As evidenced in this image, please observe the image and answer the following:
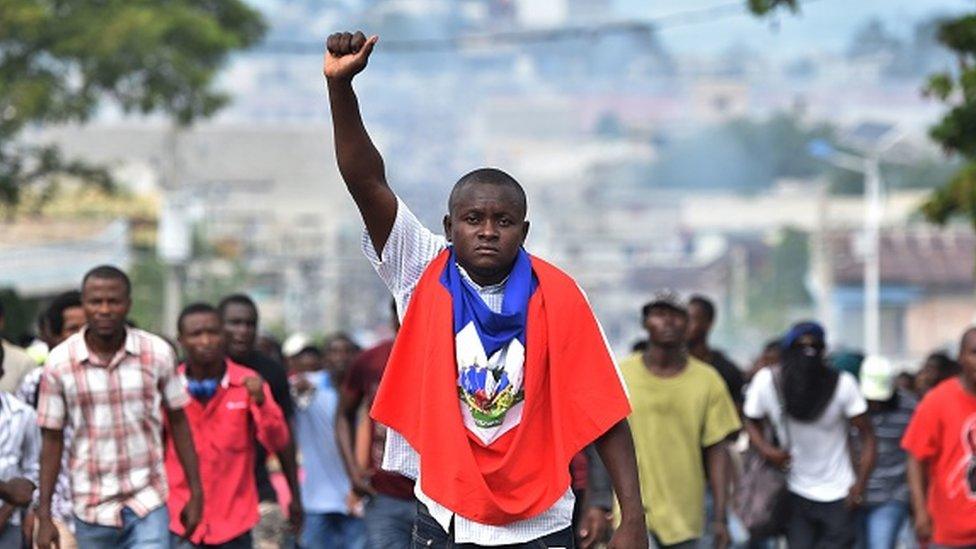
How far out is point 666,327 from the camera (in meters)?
11.4

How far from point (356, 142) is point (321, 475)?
740cm

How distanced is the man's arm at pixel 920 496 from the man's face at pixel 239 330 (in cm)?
329

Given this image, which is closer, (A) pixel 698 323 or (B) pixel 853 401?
(B) pixel 853 401

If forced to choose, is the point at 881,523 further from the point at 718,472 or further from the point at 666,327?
the point at 666,327

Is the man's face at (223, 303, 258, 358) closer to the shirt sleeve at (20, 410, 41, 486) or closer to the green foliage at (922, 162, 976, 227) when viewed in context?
the shirt sleeve at (20, 410, 41, 486)

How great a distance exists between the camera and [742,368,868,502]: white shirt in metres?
12.9

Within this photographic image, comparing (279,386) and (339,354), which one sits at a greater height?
(339,354)

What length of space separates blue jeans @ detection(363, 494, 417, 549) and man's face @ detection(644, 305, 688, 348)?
1.37 meters

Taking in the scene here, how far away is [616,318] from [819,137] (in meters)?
23.6

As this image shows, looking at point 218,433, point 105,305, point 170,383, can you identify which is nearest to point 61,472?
point 170,383

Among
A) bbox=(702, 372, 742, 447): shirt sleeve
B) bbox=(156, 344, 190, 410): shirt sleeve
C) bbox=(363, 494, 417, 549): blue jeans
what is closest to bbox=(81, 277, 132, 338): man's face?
bbox=(156, 344, 190, 410): shirt sleeve

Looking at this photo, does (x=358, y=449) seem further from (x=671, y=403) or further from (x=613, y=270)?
(x=613, y=270)

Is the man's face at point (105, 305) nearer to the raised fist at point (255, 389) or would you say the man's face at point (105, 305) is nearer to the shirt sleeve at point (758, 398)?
the raised fist at point (255, 389)

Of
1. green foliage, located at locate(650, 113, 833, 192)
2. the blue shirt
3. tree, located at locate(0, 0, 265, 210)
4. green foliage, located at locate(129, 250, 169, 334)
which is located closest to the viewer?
the blue shirt
